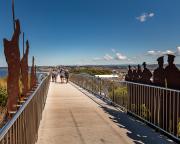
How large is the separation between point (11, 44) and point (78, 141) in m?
3.60

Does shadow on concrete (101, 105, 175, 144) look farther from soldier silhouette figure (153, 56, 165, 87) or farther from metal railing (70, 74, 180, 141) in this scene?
soldier silhouette figure (153, 56, 165, 87)

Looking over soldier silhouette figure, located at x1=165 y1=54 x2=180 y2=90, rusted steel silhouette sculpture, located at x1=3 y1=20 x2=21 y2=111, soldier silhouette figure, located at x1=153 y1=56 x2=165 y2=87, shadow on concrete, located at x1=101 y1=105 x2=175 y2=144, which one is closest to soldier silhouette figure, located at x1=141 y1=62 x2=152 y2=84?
soldier silhouette figure, located at x1=153 y1=56 x2=165 y2=87

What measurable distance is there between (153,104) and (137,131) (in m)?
0.77

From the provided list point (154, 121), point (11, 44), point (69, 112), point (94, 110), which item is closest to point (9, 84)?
point (11, 44)

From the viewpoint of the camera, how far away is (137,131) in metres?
7.91

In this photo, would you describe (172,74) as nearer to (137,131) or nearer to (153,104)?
(153,104)

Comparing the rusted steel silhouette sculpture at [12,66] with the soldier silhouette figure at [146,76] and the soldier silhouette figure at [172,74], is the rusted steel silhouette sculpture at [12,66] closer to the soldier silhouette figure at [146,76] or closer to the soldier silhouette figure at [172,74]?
the soldier silhouette figure at [146,76]

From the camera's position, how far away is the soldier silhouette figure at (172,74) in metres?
7.42

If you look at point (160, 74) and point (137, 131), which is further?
point (160, 74)

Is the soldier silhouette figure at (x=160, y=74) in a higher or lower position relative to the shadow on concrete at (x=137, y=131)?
higher

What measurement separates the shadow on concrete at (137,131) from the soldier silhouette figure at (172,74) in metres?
1.14

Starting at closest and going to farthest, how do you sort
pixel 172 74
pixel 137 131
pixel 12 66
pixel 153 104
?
pixel 172 74 → pixel 137 131 → pixel 153 104 → pixel 12 66

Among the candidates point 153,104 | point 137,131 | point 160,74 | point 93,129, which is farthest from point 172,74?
point 93,129

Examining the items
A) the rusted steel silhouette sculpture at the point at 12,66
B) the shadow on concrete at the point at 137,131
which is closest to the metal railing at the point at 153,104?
the shadow on concrete at the point at 137,131
